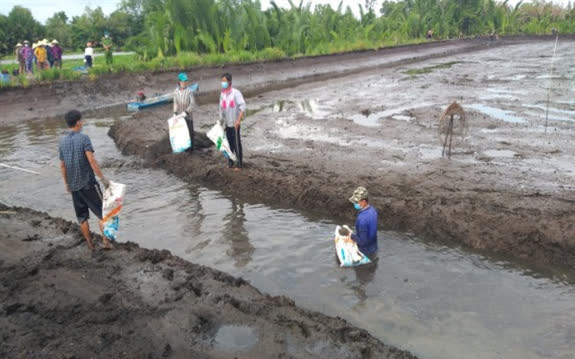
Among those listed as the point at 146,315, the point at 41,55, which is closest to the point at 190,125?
the point at 146,315

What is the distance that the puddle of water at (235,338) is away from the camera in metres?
4.18

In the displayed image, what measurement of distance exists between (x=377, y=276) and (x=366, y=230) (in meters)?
0.66

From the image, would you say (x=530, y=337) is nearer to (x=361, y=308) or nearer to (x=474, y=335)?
(x=474, y=335)

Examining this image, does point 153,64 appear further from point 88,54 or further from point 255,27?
point 255,27

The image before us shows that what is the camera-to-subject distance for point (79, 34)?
4712 centimetres

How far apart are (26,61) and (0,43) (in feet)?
68.2

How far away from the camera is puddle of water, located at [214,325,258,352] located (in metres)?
4.18

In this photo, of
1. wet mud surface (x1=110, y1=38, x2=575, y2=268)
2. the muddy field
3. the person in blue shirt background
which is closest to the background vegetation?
wet mud surface (x1=110, y1=38, x2=575, y2=268)

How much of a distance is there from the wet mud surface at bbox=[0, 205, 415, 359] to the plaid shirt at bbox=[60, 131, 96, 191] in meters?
1.01

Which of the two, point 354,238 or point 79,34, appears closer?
point 354,238

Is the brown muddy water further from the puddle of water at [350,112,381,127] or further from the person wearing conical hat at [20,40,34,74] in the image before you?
the person wearing conical hat at [20,40,34,74]

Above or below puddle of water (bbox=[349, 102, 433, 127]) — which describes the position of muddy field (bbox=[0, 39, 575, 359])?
below

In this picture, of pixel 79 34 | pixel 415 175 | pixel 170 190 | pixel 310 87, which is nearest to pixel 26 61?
pixel 310 87

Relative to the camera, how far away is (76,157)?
569 cm
